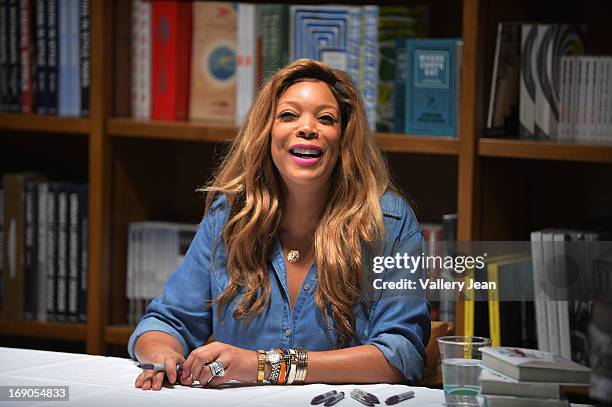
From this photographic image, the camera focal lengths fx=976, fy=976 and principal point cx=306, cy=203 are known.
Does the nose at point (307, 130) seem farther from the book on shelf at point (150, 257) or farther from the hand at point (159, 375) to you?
the book on shelf at point (150, 257)

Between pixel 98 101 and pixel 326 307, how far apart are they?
111cm

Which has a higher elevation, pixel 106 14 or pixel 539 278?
pixel 106 14

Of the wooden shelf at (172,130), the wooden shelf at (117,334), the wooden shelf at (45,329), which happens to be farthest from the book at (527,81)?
the wooden shelf at (45,329)

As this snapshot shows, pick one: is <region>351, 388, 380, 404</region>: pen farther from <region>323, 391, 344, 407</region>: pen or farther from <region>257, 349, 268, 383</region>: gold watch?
<region>257, 349, 268, 383</region>: gold watch

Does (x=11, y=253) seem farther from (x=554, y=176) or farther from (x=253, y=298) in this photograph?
(x=554, y=176)

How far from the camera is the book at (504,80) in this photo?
2.46 m

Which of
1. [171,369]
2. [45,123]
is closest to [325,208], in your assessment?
[171,369]

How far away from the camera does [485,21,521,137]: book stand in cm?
246

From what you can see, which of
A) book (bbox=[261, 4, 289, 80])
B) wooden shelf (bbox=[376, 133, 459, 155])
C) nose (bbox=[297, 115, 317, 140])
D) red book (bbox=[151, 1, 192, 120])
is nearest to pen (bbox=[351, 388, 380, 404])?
nose (bbox=[297, 115, 317, 140])

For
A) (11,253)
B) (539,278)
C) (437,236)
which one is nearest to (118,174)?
(11,253)

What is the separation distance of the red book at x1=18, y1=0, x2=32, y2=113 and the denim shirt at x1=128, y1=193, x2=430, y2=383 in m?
1.03

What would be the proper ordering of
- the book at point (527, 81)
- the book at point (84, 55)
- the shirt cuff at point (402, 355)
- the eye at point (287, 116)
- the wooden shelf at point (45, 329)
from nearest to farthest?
the shirt cuff at point (402, 355) → the eye at point (287, 116) → the book at point (527, 81) → the book at point (84, 55) → the wooden shelf at point (45, 329)

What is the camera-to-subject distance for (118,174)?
2846 mm

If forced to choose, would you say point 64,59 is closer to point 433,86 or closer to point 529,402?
point 433,86
